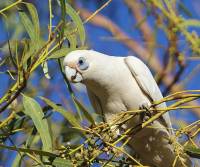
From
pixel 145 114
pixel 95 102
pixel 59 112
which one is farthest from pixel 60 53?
pixel 95 102

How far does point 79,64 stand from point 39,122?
277 millimetres

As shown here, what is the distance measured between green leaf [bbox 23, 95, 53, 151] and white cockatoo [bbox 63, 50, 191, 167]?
23cm

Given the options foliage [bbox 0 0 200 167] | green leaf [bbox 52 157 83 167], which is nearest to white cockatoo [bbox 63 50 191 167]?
foliage [bbox 0 0 200 167]

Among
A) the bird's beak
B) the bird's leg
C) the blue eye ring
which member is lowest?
the bird's leg

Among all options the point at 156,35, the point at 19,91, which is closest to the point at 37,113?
the point at 19,91

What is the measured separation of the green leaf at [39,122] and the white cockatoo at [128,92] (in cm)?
23

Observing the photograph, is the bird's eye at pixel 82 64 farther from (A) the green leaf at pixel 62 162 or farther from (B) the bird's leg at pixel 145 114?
(A) the green leaf at pixel 62 162

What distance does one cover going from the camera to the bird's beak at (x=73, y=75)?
137cm

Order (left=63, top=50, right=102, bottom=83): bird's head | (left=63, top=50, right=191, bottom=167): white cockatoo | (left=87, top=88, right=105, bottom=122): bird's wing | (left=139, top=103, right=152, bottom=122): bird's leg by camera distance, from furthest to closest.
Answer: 1. (left=87, top=88, right=105, bottom=122): bird's wing
2. (left=63, top=50, right=191, bottom=167): white cockatoo
3. (left=63, top=50, right=102, bottom=83): bird's head
4. (left=139, top=103, right=152, bottom=122): bird's leg

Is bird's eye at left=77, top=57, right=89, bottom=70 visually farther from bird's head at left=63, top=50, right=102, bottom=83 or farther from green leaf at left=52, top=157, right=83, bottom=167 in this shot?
green leaf at left=52, top=157, right=83, bottom=167

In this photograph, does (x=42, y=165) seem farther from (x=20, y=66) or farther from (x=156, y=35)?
(x=156, y=35)

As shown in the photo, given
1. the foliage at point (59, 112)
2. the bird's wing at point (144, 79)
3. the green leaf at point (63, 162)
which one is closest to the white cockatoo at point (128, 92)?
the bird's wing at point (144, 79)

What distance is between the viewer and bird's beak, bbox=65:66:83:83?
1.37m

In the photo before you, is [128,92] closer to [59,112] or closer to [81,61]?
[81,61]
